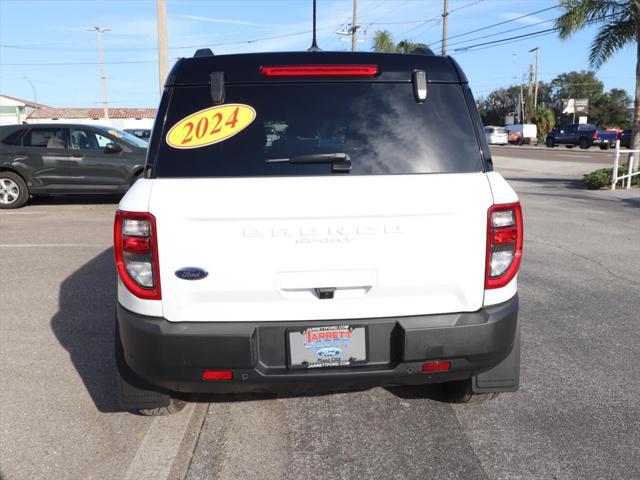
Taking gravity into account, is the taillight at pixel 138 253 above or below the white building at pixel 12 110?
below

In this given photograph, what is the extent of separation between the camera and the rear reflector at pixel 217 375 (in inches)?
104

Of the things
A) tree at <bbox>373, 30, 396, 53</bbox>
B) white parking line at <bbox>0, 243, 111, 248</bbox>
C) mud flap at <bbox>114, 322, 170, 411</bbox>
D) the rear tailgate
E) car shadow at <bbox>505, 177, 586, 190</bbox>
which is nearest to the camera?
the rear tailgate

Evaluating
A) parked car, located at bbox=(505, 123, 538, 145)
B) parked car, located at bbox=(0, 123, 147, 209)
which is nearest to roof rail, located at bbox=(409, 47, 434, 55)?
parked car, located at bbox=(0, 123, 147, 209)

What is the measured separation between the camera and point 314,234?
259 cm

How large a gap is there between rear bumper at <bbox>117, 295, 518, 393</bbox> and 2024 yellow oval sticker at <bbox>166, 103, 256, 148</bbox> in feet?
2.75

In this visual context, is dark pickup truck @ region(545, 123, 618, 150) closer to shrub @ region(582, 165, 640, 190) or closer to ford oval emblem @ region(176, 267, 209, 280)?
shrub @ region(582, 165, 640, 190)

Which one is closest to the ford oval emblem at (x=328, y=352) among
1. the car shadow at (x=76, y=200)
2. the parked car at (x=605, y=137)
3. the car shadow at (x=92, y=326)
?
the car shadow at (x=92, y=326)

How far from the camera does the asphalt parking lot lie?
286 centimetres

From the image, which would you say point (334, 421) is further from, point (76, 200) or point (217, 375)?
point (76, 200)

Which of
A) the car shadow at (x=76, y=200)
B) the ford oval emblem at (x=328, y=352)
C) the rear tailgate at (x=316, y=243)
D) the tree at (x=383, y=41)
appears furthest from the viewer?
the tree at (x=383, y=41)

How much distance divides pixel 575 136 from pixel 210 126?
48223 mm

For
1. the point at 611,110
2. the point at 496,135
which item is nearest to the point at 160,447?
the point at 496,135

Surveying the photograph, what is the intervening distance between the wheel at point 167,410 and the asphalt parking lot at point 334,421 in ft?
0.17

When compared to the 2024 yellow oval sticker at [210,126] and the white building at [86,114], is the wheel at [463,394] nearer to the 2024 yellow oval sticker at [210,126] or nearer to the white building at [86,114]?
the 2024 yellow oval sticker at [210,126]
